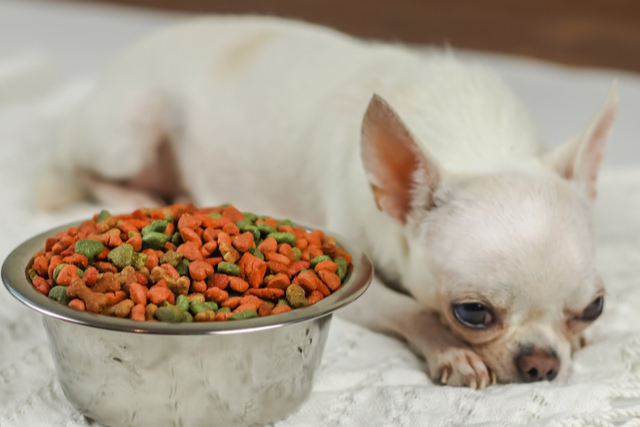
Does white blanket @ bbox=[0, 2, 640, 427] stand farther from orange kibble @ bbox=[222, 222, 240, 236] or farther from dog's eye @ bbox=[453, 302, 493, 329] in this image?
orange kibble @ bbox=[222, 222, 240, 236]

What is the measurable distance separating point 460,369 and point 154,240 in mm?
583

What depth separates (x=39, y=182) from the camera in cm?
216

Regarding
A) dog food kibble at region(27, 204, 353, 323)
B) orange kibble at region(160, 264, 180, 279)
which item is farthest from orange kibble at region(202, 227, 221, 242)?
orange kibble at region(160, 264, 180, 279)

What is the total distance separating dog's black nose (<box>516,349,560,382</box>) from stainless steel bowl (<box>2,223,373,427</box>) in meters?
0.35

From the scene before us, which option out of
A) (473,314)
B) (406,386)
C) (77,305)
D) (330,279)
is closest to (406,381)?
(406,386)

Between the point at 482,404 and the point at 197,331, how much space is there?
0.51 meters

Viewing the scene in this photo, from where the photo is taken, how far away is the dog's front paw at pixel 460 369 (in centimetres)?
120

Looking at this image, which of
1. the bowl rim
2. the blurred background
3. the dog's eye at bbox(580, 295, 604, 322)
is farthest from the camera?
the blurred background

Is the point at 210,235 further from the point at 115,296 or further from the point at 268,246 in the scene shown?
the point at 115,296

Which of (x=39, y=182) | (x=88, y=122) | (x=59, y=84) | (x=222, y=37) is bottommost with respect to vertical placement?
(x=59, y=84)

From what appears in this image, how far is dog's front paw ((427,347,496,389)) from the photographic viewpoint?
1.20 metres

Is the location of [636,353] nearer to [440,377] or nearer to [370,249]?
[440,377]

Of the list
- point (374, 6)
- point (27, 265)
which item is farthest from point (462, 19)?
point (27, 265)

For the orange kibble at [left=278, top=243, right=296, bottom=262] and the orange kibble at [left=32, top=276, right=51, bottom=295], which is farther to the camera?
the orange kibble at [left=278, top=243, right=296, bottom=262]
